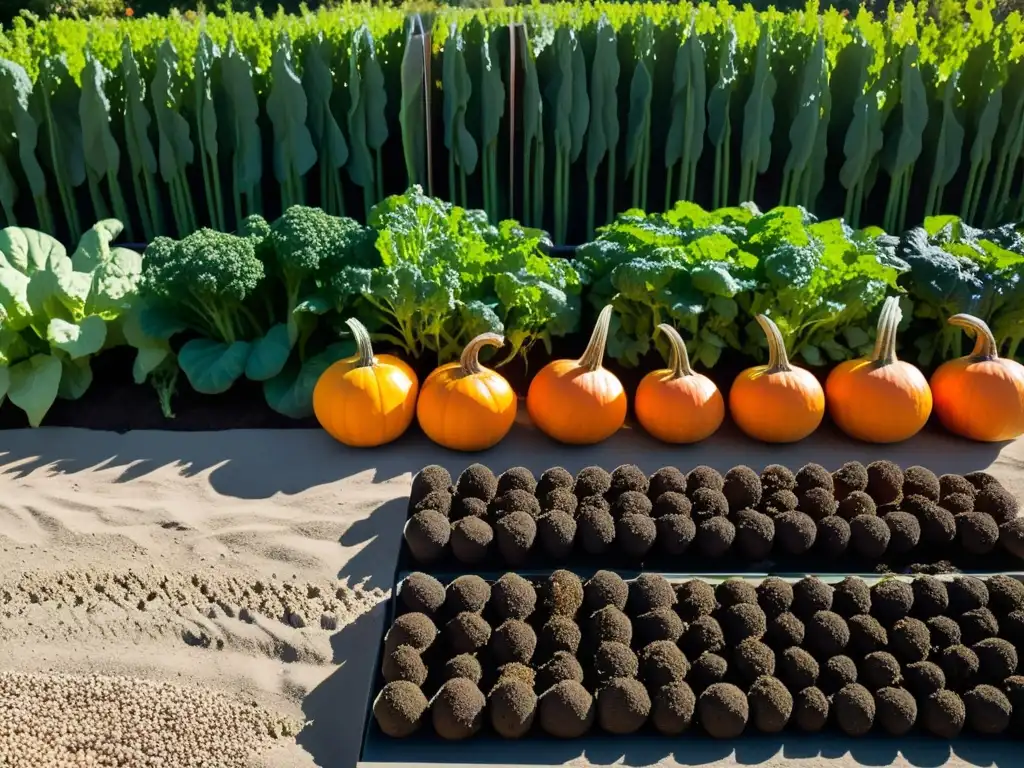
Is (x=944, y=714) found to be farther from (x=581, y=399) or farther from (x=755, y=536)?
(x=581, y=399)

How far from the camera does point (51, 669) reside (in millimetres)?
2424

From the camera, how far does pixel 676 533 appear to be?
247 cm

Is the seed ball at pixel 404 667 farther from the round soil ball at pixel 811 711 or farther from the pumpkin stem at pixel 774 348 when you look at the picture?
the pumpkin stem at pixel 774 348

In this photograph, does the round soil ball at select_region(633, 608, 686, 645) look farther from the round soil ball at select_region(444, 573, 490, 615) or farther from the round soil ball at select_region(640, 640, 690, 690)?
the round soil ball at select_region(444, 573, 490, 615)

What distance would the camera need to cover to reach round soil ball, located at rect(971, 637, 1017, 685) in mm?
2104

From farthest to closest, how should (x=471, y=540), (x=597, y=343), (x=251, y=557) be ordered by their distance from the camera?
(x=597, y=343)
(x=251, y=557)
(x=471, y=540)

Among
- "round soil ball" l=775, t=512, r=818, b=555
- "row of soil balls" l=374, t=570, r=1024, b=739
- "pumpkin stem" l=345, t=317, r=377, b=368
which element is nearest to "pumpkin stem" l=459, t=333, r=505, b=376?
"pumpkin stem" l=345, t=317, r=377, b=368

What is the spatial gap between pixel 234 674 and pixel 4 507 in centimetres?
139

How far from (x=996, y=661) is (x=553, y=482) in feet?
4.33

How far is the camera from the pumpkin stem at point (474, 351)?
3232mm

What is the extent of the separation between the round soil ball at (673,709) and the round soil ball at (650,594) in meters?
0.26

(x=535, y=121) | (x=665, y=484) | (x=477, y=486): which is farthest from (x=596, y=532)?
(x=535, y=121)

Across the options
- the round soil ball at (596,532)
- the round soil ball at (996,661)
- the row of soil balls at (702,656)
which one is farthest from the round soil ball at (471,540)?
the round soil ball at (996,661)

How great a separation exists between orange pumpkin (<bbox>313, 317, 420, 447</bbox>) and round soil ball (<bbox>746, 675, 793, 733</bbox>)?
1848mm
